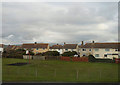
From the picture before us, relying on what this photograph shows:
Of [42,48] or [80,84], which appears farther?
[42,48]

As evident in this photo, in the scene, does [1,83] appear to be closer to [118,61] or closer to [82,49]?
[118,61]

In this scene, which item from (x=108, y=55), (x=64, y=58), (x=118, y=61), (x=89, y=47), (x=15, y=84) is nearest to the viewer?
(x=15, y=84)

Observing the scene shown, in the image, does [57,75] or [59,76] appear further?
[57,75]

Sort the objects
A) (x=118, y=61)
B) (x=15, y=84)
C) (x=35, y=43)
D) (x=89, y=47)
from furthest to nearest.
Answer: (x=35, y=43), (x=89, y=47), (x=118, y=61), (x=15, y=84)

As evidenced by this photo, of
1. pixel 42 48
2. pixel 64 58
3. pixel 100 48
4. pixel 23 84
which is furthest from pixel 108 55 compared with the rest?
pixel 23 84

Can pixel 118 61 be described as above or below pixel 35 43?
below

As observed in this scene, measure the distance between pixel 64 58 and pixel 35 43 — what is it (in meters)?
33.2

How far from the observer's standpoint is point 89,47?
4800 cm

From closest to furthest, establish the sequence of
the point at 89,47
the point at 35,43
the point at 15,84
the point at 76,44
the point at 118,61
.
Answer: the point at 15,84 → the point at 118,61 → the point at 89,47 → the point at 76,44 → the point at 35,43

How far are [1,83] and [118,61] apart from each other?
97.6 feet

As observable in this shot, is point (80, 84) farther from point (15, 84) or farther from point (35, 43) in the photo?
point (35, 43)

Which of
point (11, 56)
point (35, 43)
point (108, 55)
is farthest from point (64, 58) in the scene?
point (35, 43)

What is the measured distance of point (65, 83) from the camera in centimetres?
1340

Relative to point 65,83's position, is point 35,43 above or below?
above
